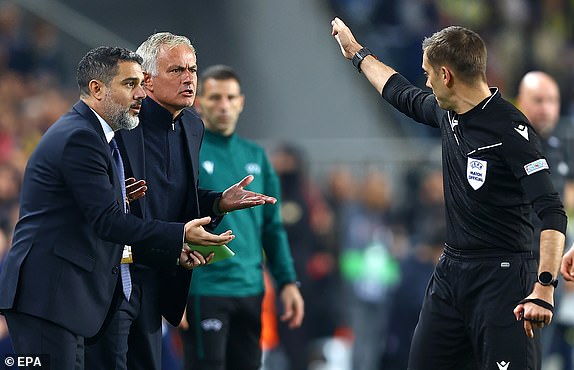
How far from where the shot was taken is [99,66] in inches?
244

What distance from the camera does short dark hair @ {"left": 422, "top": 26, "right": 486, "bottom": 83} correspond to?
21.0ft

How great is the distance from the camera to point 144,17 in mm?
16375

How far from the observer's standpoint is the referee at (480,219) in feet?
20.3

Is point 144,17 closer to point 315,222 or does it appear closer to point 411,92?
point 315,222

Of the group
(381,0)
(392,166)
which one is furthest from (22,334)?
(381,0)

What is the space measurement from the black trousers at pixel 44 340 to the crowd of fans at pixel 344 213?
3834 millimetres

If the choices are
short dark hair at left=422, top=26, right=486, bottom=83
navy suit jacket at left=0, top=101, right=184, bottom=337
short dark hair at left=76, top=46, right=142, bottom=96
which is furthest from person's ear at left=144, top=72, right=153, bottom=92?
short dark hair at left=422, top=26, right=486, bottom=83

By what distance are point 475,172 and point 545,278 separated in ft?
2.30

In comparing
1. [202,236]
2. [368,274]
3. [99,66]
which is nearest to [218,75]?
[99,66]

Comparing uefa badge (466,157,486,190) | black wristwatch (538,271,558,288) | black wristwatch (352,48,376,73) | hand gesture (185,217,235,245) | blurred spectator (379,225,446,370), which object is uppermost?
black wristwatch (352,48,376,73)

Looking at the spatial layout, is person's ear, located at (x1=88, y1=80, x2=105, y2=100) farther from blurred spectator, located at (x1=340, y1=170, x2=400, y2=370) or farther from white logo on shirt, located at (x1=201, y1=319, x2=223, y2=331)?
blurred spectator, located at (x1=340, y1=170, x2=400, y2=370)

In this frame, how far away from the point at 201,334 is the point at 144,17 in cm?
899

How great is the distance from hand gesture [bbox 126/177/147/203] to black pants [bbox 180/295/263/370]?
1.84 meters

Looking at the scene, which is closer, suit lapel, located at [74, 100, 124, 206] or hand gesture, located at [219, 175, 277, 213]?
suit lapel, located at [74, 100, 124, 206]
